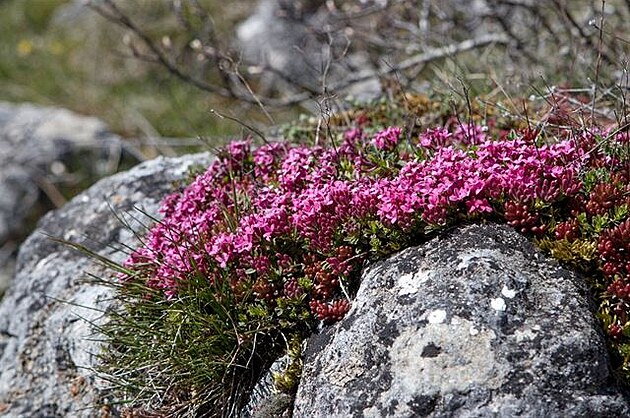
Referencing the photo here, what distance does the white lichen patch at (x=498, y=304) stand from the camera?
9.78 ft

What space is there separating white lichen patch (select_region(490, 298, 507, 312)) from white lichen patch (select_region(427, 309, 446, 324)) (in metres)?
0.19

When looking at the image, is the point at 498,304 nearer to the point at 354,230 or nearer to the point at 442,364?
the point at 442,364

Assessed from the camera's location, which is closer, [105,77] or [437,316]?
Answer: [437,316]

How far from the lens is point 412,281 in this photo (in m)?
3.22

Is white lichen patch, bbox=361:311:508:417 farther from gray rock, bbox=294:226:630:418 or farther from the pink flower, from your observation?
the pink flower

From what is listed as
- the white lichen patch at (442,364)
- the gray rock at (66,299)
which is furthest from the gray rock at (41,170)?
the white lichen patch at (442,364)

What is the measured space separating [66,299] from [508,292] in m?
2.97

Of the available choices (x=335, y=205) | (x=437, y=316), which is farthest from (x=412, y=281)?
(x=335, y=205)

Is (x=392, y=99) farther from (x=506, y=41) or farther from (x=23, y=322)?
(x=23, y=322)

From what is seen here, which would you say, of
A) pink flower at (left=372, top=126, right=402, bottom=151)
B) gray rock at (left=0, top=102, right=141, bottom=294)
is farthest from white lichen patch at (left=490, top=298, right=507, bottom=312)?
gray rock at (left=0, top=102, right=141, bottom=294)

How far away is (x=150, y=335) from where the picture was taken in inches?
146

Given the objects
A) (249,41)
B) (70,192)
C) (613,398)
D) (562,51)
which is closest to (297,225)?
(613,398)

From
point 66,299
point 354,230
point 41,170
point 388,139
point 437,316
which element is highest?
point 41,170

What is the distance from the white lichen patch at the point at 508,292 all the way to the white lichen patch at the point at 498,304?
28 mm
